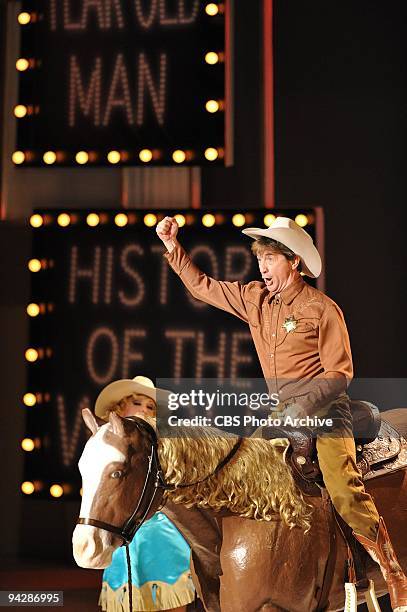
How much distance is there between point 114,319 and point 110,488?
0.89m

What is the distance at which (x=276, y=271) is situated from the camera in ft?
7.04

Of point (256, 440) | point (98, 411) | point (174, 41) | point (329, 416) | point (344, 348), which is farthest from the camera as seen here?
point (174, 41)

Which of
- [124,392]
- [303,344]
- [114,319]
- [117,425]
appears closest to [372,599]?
[303,344]

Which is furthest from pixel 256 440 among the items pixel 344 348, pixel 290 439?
pixel 344 348

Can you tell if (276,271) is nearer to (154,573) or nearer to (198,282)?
(198,282)

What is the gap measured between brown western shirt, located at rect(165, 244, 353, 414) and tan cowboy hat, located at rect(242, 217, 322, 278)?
2.4 inches

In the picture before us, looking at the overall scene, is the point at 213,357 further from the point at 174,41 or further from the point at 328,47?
the point at 328,47

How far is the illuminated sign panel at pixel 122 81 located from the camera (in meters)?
2.55

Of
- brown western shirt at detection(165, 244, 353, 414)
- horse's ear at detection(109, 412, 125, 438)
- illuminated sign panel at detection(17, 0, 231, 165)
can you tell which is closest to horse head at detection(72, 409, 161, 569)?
horse's ear at detection(109, 412, 125, 438)

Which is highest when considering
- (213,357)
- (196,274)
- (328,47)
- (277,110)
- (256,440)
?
(328,47)

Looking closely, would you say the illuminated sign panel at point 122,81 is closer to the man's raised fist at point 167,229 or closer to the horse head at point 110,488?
the man's raised fist at point 167,229

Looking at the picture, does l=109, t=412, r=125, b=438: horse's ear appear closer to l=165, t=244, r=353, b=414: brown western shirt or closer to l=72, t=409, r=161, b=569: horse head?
l=72, t=409, r=161, b=569: horse head

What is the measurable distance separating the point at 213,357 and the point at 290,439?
668mm

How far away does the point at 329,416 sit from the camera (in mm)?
1856
